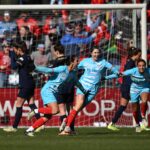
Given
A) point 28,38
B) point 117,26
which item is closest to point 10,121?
point 28,38

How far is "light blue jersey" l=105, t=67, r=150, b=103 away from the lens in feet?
56.4

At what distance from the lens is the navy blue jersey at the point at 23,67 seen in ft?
56.2

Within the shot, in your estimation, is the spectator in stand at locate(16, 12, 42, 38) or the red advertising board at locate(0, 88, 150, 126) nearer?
the red advertising board at locate(0, 88, 150, 126)

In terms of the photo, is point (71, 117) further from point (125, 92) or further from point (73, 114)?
point (125, 92)

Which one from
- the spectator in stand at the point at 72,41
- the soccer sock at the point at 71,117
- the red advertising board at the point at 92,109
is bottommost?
the red advertising board at the point at 92,109

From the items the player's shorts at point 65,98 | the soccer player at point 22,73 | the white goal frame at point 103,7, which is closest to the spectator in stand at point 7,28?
the white goal frame at point 103,7

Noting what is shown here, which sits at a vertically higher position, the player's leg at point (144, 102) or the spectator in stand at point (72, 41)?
the spectator in stand at point (72, 41)

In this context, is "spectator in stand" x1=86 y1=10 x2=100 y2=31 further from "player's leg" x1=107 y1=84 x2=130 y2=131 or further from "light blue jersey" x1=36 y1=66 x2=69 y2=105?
"light blue jersey" x1=36 y1=66 x2=69 y2=105

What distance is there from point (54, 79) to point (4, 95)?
159 inches

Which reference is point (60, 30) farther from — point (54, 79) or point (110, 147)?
point (110, 147)

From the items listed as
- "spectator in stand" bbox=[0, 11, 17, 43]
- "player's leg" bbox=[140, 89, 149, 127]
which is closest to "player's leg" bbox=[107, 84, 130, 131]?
"player's leg" bbox=[140, 89, 149, 127]

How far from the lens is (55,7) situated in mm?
19703

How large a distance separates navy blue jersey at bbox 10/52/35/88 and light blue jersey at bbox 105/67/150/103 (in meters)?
2.17

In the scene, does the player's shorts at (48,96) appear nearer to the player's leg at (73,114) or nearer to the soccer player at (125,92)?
the player's leg at (73,114)
